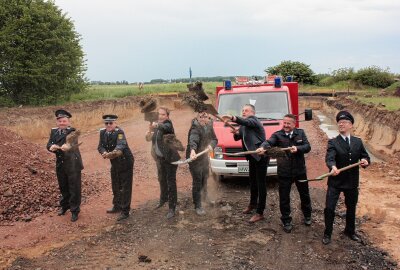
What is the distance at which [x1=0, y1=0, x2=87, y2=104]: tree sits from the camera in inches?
913

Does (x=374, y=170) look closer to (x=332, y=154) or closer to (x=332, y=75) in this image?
(x=332, y=154)

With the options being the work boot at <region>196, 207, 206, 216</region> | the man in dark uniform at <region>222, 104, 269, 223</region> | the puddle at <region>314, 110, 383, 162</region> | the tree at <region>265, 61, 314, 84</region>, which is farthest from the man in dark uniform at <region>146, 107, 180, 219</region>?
the tree at <region>265, 61, 314, 84</region>

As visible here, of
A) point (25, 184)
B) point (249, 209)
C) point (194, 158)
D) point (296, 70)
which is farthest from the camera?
point (296, 70)

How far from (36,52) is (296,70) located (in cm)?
2982

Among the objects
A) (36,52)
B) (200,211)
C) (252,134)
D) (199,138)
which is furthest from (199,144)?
(36,52)

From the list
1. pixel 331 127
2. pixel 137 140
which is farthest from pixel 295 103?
pixel 331 127

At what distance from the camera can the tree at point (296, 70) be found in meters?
43.0

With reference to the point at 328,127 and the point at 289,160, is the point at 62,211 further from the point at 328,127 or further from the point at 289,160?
the point at 328,127

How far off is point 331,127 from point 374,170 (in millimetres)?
12363

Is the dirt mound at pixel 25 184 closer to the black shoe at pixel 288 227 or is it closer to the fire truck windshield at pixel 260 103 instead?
the fire truck windshield at pixel 260 103

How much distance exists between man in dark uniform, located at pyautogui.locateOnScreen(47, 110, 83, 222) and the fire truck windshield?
396cm

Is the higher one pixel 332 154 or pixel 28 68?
pixel 28 68

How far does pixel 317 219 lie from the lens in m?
6.90

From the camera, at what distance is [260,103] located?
972 centimetres
